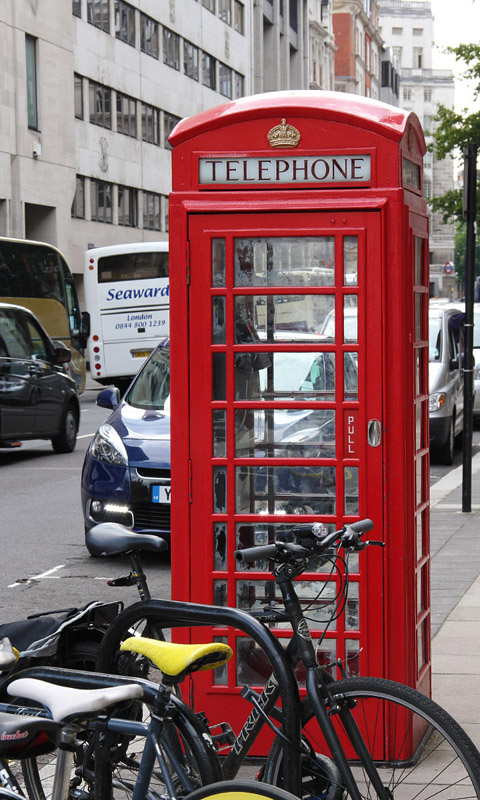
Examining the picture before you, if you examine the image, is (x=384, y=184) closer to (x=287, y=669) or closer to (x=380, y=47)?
(x=287, y=669)

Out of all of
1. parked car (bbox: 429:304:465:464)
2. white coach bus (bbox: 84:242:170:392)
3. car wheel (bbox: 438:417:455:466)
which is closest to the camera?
parked car (bbox: 429:304:465:464)

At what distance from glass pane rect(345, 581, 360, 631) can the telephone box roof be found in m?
1.62

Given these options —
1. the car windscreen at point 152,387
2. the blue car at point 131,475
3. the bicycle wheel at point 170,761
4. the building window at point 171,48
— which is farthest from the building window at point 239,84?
the bicycle wheel at point 170,761

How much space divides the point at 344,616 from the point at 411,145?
179 cm

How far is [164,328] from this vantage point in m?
29.0

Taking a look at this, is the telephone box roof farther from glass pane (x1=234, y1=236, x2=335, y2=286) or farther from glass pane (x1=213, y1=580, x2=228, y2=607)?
glass pane (x1=213, y1=580, x2=228, y2=607)

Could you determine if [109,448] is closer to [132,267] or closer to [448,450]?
[448,450]

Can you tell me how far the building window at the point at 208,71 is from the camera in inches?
2232

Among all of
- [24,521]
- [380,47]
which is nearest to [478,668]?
[24,521]

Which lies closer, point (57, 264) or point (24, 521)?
point (24, 521)

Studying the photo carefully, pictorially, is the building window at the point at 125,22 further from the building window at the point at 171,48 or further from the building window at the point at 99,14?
the building window at the point at 171,48

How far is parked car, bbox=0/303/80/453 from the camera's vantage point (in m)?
16.4

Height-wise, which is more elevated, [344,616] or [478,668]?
[344,616]

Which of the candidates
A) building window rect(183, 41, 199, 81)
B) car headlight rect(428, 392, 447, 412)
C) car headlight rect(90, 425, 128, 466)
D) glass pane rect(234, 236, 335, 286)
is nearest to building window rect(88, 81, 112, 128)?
building window rect(183, 41, 199, 81)
